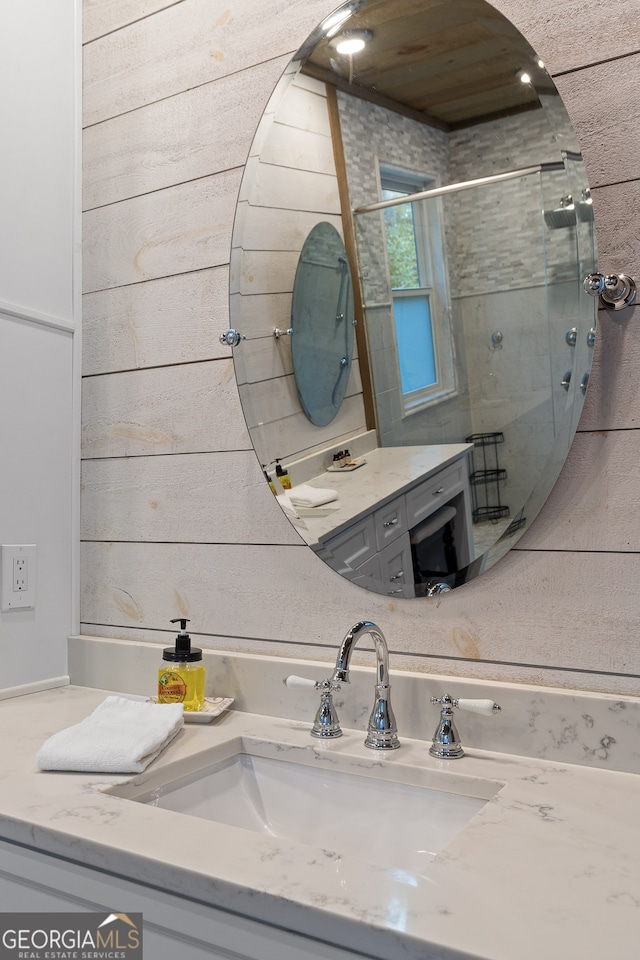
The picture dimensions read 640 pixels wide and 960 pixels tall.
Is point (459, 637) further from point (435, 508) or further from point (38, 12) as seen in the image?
point (38, 12)

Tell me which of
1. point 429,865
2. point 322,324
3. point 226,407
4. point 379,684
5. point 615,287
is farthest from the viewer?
point 226,407

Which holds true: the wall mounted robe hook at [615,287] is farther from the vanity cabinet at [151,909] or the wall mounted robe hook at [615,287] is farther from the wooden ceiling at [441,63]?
the vanity cabinet at [151,909]

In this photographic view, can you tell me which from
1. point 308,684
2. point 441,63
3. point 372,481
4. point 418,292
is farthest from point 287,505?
point 441,63

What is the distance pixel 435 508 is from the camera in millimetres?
1116

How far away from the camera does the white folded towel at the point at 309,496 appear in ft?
3.97

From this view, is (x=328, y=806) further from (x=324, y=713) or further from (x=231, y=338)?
(x=231, y=338)

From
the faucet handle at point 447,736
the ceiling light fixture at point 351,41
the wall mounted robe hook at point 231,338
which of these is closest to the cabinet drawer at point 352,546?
the faucet handle at point 447,736

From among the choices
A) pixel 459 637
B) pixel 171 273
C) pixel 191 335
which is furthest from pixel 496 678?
pixel 171 273

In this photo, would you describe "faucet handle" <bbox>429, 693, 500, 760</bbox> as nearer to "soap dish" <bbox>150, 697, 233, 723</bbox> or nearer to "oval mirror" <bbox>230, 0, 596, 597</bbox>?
"oval mirror" <bbox>230, 0, 596, 597</bbox>

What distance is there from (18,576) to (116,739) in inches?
19.1

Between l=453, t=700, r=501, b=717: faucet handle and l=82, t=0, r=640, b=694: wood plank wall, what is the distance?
0.27 ft

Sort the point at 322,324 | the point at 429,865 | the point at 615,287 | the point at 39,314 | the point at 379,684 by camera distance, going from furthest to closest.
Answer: the point at 39,314, the point at 322,324, the point at 379,684, the point at 615,287, the point at 429,865

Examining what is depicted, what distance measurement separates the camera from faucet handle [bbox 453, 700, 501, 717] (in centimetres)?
102

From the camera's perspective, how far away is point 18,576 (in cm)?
142
